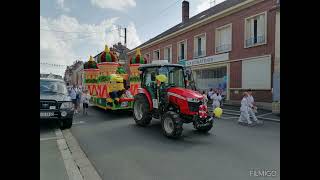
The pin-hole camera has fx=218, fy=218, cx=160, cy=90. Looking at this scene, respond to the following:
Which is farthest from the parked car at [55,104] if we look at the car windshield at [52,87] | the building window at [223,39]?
the building window at [223,39]

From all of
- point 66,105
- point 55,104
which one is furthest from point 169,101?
point 55,104

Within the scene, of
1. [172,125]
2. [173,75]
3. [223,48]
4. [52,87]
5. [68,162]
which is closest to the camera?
[68,162]

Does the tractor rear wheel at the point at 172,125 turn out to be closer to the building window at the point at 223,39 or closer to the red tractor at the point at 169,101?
the red tractor at the point at 169,101

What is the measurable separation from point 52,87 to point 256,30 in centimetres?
1319

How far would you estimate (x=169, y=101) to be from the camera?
696 centimetres

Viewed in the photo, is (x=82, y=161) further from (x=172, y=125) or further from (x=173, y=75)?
(x=173, y=75)

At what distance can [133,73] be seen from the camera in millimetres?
12625

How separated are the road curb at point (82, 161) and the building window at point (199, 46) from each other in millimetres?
15266

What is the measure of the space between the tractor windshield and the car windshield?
12.5 feet

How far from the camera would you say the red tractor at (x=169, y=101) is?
6445 millimetres

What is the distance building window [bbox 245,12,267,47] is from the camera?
556 inches
